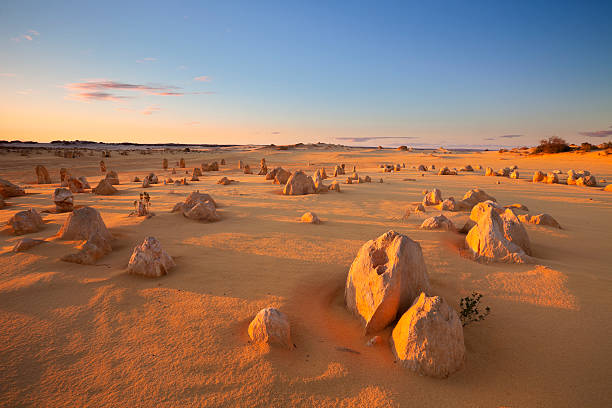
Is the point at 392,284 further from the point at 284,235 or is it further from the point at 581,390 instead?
the point at 284,235

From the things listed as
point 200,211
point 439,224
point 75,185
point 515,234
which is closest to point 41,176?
point 75,185

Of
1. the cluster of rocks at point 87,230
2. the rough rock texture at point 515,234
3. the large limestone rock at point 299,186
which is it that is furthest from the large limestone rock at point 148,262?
the large limestone rock at point 299,186

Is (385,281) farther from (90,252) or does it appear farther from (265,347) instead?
(90,252)

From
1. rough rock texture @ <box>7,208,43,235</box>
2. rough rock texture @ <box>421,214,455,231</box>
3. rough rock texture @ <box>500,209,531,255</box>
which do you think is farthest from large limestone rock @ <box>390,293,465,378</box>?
rough rock texture @ <box>7,208,43,235</box>

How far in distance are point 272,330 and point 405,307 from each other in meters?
1.58

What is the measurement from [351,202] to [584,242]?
622 cm

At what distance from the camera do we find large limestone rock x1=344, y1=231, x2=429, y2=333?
3.29 meters

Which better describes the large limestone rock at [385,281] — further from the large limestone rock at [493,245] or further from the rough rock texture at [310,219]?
the rough rock texture at [310,219]

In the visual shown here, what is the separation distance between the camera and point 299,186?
1237cm

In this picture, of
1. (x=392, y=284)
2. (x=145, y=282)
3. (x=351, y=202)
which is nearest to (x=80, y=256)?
(x=145, y=282)

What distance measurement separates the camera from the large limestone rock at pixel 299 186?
12297mm

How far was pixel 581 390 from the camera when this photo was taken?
251 centimetres

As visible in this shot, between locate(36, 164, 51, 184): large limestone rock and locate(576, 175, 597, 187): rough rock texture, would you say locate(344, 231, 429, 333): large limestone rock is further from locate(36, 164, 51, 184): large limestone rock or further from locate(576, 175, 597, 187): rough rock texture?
locate(36, 164, 51, 184): large limestone rock

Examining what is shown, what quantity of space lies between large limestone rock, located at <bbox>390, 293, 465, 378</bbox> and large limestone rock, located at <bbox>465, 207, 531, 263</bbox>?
2.76m
